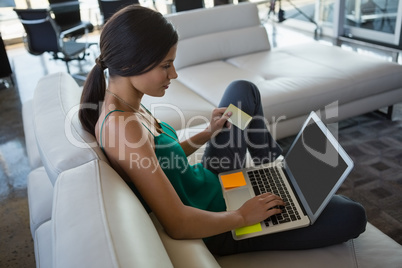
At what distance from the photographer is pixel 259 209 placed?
112 cm

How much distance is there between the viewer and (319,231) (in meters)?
1.14

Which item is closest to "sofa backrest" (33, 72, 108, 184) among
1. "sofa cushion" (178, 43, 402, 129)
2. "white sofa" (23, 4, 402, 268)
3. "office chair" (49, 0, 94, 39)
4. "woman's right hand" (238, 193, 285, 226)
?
"white sofa" (23, 4, 402, 268)

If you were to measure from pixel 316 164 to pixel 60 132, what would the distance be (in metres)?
0.85

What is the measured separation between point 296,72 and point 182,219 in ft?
6.04

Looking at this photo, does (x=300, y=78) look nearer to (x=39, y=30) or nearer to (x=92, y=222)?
(x=92, y=222)

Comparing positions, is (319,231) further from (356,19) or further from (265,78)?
(356,19)

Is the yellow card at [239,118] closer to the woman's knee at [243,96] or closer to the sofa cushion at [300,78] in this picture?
the woman's knee at [243,96]

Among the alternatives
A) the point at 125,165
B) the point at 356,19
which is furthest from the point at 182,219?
the point at 356,19

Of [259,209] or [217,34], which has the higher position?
[217,34]

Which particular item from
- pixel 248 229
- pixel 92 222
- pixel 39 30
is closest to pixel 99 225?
pixel 92 222

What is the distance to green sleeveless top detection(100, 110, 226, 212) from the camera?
1.15 metres

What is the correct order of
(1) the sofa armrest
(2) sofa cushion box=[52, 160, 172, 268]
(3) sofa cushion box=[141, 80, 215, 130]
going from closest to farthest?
(2) sofa cushion box=[52, 160, 172, 268], (1) the sofa armrest, (3) sofa cushion box=[141, 80, 215, 130]

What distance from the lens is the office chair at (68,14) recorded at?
171 inches

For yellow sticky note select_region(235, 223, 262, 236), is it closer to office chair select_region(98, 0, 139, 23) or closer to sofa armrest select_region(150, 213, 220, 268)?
sofa armrest select_region(150, 213, 220, 268)
